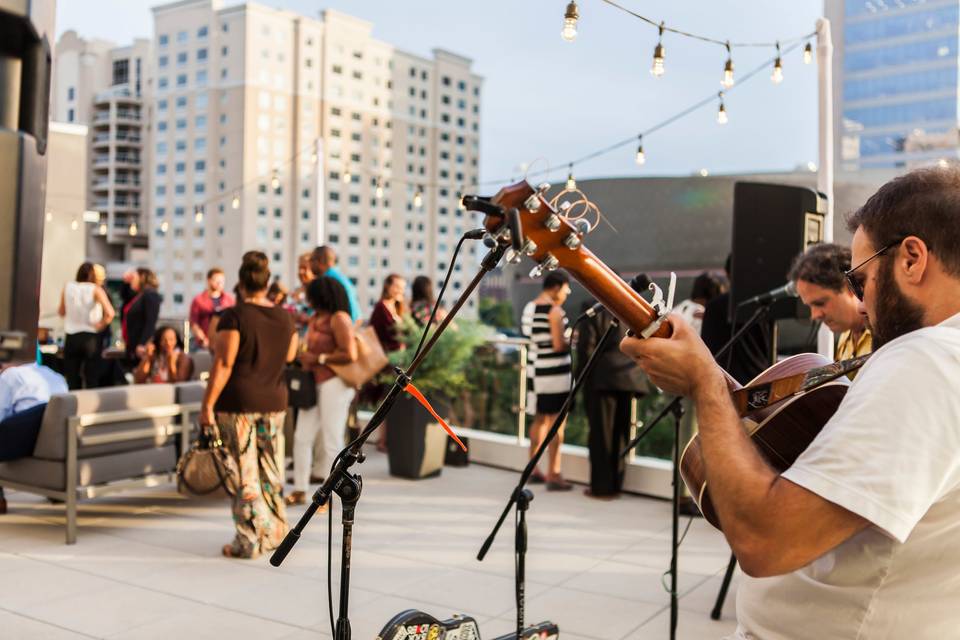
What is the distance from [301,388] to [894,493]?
5559 mm

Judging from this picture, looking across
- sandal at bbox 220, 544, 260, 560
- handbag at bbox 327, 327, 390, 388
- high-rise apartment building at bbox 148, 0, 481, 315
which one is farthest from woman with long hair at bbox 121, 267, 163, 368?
high-rise apartment building at bbox 148, 0, 481, 315

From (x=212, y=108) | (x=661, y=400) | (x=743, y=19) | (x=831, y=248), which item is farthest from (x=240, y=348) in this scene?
(x=212, y=108)

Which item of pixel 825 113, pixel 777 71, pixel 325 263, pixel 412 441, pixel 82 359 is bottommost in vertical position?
pixel 412 441

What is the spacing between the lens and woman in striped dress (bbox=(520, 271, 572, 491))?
22.5 feet

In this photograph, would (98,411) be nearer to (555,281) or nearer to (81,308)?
(555,281)

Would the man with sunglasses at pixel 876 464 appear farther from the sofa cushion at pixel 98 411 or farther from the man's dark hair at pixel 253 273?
the sofa cushion at pixel 98 411

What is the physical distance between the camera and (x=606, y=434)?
268 inches

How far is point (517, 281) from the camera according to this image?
42.1 meters

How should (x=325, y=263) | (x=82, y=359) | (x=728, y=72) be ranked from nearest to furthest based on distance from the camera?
(x=728, y=72) → (x=325, y=263) → (x=82, y=359)

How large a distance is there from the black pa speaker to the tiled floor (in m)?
1.72

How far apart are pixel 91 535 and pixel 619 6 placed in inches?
182

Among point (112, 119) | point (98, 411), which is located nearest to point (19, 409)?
point (98, 411)

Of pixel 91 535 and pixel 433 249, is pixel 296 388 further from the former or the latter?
pixel 433 249

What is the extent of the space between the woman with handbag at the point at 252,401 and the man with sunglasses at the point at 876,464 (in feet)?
13.0
